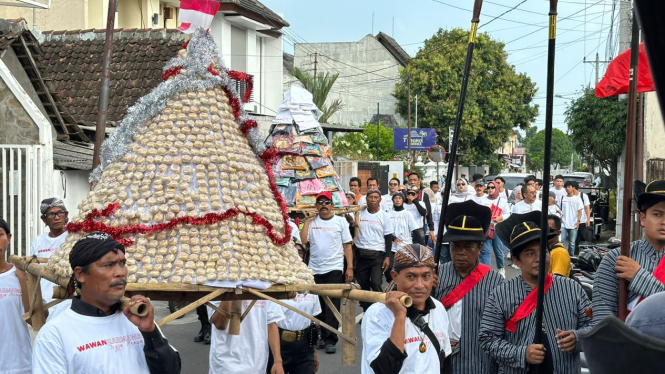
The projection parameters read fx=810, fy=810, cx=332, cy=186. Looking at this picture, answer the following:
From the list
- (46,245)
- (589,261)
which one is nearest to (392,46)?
(589,261)

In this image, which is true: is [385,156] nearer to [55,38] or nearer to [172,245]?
[55,38]

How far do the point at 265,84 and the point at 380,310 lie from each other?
23.0m

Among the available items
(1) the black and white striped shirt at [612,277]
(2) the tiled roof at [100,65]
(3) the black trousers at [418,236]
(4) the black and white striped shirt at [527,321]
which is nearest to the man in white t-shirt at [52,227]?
(4) the black and white striped shirt at [527,321]

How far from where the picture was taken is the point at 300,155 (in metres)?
11.6

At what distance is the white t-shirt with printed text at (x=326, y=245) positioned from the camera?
1027 centimetres

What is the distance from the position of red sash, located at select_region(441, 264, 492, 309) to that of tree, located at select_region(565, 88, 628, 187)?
641 inches

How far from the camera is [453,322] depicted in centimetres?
518

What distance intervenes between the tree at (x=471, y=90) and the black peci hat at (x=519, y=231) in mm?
40054

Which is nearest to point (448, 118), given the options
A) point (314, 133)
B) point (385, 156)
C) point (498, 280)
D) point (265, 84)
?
point (385, 156)

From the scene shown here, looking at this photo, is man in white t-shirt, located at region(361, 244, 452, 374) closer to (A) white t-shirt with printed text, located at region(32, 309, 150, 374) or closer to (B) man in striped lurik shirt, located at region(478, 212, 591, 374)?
(B) man in striped lurik shirt, located at region(478, 212, 591, 374)

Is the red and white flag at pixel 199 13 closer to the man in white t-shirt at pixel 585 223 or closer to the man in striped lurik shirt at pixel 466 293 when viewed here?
the man in striped lurik shirt at pixel 466 293

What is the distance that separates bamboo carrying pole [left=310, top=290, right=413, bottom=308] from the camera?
3.57m

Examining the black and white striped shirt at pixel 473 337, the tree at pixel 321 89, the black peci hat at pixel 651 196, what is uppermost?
the tree at pixel 321 89

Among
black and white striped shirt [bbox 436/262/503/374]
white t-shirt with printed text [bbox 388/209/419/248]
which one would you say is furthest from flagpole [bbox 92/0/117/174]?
black and white striped shirt [bbox 436/262/503/374]
